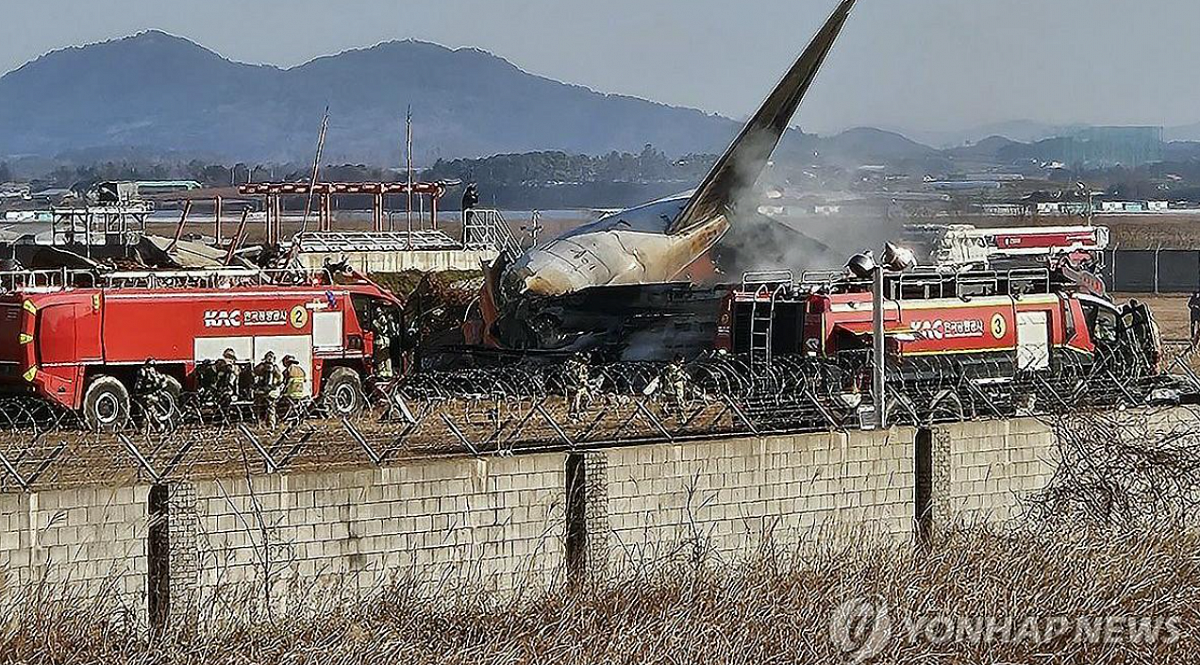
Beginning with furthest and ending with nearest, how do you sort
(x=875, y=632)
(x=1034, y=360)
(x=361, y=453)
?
(x=1034, y=360)
(x=361, y=453)
(x=875, y=632)

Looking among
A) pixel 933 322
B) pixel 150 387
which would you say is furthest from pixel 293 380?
pixel 933 322

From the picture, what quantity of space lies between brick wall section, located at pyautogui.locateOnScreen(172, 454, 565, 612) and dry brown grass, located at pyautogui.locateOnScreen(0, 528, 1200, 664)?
0.29 m

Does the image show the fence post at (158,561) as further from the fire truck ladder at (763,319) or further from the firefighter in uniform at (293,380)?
the fire truck ladder at (763,319)

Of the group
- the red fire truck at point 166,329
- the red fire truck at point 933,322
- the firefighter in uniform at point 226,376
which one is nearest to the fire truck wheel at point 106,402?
the red fire truck at point 166,329

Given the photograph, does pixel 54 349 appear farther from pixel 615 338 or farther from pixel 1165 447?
pixel 1165 447

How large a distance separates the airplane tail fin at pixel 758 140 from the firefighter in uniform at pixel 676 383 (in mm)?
14156

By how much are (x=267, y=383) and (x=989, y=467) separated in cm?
1424

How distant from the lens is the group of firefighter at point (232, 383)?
2815 centimetres

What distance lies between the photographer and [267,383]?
29688 millimetres

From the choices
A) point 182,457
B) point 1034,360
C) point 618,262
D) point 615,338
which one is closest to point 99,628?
point 182,457

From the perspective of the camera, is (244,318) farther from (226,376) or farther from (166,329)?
(166,329)

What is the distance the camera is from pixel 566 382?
982 inches

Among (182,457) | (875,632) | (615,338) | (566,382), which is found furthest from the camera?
(615,338)

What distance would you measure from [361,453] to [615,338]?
15.8 metres
